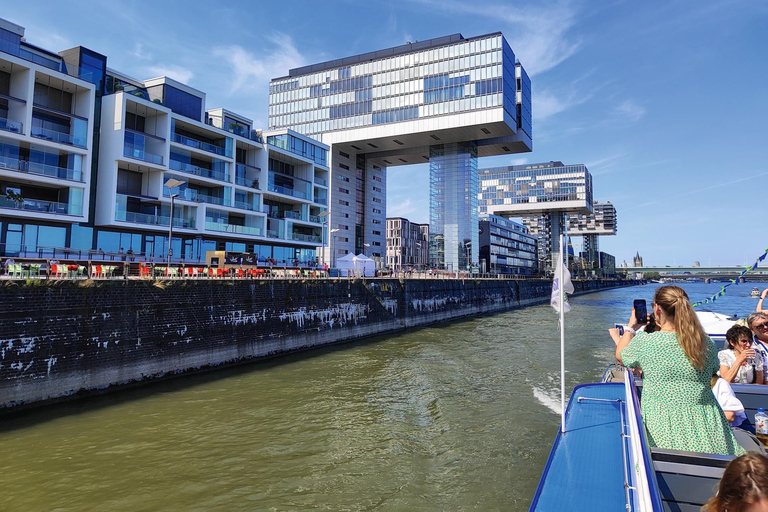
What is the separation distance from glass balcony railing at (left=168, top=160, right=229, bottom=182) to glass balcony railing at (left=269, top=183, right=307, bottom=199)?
5875 mm

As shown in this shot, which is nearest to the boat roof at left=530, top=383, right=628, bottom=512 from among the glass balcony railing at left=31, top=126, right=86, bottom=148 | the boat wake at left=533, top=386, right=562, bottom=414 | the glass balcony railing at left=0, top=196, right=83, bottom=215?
the boat wake at left=533, top=386, right=562, bottom=414

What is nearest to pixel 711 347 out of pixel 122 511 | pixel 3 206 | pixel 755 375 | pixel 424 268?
pixel 755 375

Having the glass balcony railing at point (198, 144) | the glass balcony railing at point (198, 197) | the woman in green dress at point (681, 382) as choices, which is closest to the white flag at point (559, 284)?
the woman in green dress at point (681, 382)

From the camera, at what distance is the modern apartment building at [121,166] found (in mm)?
25594

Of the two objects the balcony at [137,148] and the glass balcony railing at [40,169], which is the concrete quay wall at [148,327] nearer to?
the glass balcony railing at [40,169]

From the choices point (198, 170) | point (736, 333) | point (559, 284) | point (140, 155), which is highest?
point (198, 170)

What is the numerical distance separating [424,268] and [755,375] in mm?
61377

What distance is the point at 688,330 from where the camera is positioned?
3.30m

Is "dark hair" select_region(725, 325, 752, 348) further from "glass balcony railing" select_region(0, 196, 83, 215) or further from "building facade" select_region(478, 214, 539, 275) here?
"building facade" select_region(478, 214, 539, 275)

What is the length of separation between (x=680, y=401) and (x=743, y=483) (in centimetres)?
178

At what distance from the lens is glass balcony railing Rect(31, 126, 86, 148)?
85.0 feet

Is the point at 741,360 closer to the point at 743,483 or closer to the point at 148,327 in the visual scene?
the point at 743,483

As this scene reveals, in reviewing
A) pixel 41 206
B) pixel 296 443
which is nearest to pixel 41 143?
pixel 41 206

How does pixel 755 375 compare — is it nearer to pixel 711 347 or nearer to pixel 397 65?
pixel 711 347
